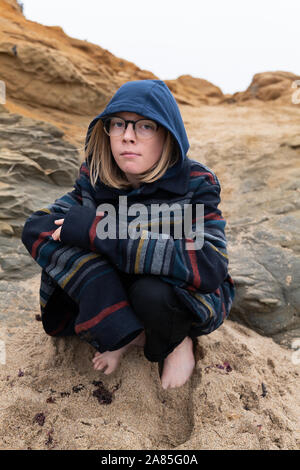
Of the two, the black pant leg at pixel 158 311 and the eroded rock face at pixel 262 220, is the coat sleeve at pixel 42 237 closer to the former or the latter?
the black pant leg at pixel 158 311

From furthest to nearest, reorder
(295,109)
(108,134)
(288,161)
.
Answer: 1. (295,109)
2. (288,161)
3. (108,134)

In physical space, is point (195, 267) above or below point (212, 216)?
below

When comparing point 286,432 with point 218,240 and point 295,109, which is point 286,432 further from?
point 295,109

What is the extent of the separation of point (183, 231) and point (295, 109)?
613 centimetres

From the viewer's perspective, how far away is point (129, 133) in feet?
4.47

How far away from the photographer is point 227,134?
4.83 m

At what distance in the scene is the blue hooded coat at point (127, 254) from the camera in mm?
1225

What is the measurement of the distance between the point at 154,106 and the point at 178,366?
1108mm

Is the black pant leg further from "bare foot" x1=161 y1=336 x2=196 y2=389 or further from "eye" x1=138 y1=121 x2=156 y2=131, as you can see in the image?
"eye" x1=138 y1=121 x2=156 y2=131

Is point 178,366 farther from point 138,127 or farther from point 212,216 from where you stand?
point 138,127
